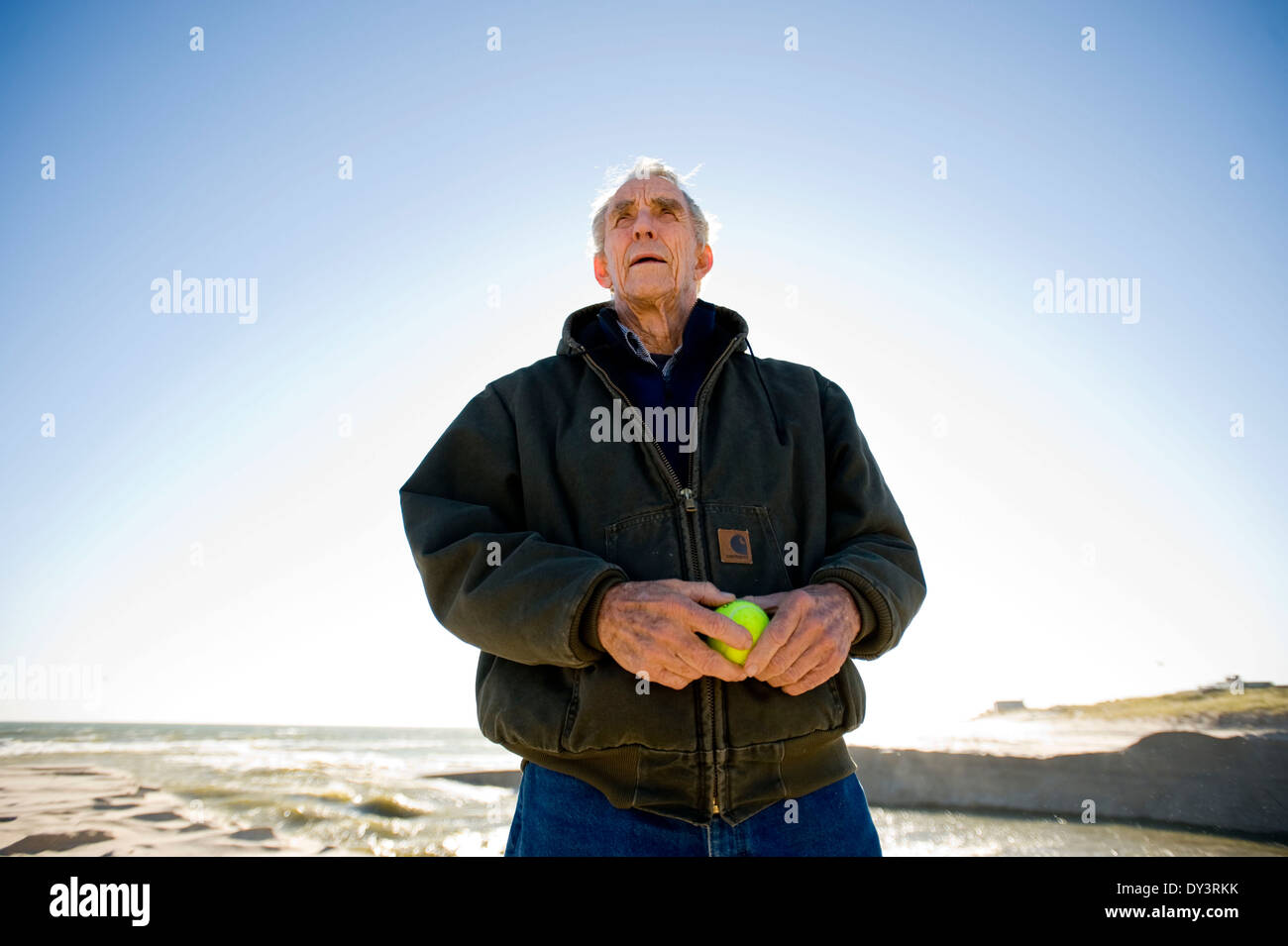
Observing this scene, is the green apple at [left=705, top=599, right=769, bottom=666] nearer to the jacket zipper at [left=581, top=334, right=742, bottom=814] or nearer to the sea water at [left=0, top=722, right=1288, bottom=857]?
the jacket zipper at [left=581, top=334, right=742, bottom=814]

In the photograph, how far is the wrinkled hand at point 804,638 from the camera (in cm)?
173

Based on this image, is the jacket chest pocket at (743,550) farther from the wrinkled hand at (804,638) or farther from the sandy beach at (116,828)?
the sandy beach at (116,828)

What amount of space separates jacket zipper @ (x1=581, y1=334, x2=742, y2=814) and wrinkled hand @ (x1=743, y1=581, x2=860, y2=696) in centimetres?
14

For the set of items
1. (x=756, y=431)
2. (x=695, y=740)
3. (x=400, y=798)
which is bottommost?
(x=400, y=798)

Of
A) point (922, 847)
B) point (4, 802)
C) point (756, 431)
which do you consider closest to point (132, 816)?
point (4, 802)

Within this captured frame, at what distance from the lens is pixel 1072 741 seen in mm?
10992

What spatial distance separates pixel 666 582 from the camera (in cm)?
177

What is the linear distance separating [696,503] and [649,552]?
19cm

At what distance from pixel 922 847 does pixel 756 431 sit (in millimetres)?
7662

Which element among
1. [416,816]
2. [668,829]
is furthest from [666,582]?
[416,816]

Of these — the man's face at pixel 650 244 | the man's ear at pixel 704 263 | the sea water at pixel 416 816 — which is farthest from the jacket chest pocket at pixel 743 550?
the sea water at pixel 416 816
